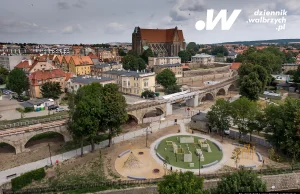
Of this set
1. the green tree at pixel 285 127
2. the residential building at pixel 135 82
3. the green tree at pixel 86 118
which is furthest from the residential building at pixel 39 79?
the green tree at pixel 285 127

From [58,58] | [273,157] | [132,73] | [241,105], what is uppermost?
[58,58]

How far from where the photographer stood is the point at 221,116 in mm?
44125

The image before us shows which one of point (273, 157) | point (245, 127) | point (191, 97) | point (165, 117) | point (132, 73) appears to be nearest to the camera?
point (273, 157)

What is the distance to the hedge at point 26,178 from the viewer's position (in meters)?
28.5

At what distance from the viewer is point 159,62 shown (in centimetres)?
11812

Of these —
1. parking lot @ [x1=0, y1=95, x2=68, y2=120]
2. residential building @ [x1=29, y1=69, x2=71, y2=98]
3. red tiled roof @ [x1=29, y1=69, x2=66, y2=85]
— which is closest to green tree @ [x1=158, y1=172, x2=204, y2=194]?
parking lot @ [x1=0, y1=95, x2=68, y2=120]

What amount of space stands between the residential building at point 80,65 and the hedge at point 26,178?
72.6 meters

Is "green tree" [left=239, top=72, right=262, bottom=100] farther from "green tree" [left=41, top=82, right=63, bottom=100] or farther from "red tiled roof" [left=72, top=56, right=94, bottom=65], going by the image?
"red tiled roof" [left=72, top=56, right=94, bottom=65]

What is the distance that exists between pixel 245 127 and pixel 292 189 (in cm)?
1313

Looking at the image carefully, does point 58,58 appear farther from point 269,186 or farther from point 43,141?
point 269,186

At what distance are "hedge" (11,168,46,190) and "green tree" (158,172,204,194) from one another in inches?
741

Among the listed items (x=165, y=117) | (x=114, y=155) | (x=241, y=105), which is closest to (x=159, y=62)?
(x=165, y=117)

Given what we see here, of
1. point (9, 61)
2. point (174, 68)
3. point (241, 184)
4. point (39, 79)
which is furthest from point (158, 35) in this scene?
point (241, 184)

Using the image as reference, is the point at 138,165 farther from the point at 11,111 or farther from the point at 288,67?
the point at 288,67
